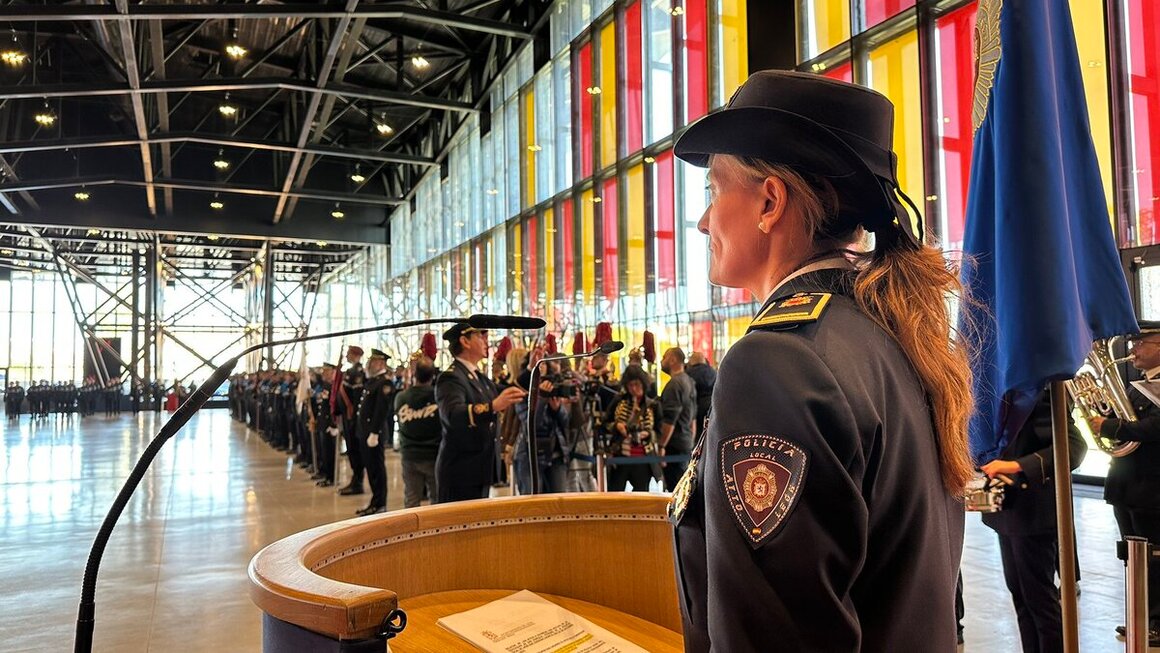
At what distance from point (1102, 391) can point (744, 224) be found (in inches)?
80.0

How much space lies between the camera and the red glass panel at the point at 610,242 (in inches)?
477

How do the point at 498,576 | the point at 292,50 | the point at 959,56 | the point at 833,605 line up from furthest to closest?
1. the point at 292,50
2. the point at 959,56
3. the point at 498,576
4. the point at 833,605

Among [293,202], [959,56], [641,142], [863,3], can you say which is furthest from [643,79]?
[293,202]

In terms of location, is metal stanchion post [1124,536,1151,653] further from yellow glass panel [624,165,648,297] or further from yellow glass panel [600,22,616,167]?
yellow glass panel [600,22,616,167]

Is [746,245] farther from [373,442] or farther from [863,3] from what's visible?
[863,3]

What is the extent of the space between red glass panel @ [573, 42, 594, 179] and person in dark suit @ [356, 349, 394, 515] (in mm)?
6236

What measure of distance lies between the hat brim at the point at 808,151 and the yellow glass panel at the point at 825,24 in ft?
26.2

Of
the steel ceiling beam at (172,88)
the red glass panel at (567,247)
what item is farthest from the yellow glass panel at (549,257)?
the steel ceiling beam at (172,88)

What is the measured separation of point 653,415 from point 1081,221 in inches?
182

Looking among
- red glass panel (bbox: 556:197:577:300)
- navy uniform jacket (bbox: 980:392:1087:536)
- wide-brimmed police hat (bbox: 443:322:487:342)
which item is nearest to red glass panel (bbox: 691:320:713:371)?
red glass panel (bbox: 556:197:577:300)

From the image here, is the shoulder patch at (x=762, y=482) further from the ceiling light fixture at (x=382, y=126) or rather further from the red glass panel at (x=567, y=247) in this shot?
the ceiling light fixture at (x=382, y=126)

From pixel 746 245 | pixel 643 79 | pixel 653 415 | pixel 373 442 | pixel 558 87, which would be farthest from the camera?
pixel 558 87

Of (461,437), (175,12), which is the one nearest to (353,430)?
(461,437)

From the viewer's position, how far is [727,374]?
34.4 inches
